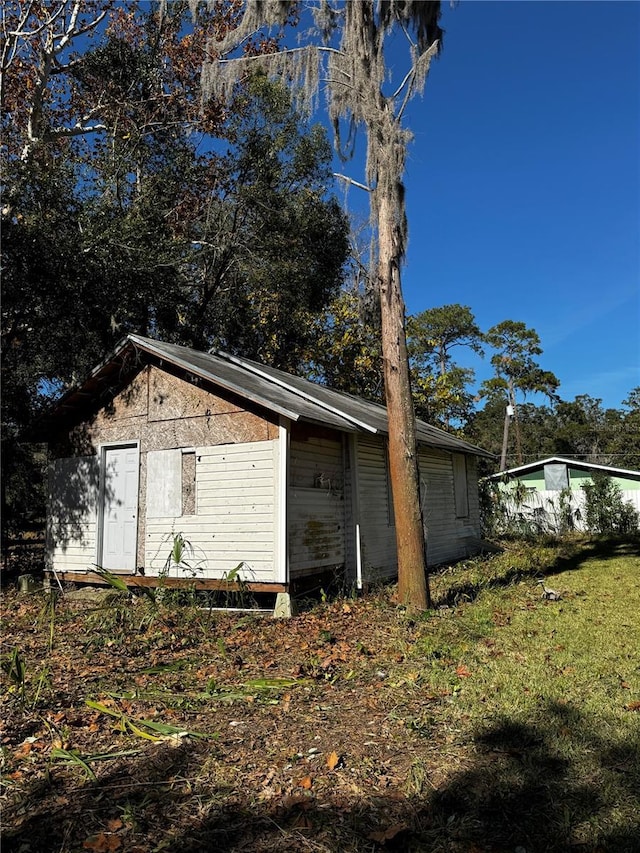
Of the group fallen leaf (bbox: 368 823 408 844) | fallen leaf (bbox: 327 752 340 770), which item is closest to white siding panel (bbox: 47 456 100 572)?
fallen leaf (bbox: 327 752 340 770)

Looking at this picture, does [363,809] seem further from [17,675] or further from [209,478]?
[209,478]

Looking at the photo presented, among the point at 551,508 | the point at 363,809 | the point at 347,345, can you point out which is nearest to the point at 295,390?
the point at 363,809

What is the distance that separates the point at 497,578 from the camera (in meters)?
12.2

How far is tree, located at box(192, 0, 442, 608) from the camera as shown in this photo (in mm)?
8531

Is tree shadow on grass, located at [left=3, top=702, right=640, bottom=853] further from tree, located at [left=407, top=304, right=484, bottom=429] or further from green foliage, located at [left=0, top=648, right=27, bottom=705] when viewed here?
tree, located at [left=407, top=304, right=484, bottom=429]

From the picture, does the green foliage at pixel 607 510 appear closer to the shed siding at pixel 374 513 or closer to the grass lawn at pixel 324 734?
the shed siding at pixel 374 513

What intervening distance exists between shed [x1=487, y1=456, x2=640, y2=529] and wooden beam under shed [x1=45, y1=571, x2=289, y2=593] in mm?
15650

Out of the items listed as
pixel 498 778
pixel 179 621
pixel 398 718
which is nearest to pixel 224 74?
pixel 179 621

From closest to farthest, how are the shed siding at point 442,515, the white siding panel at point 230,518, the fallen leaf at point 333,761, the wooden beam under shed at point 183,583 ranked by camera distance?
the fallen leaf at point 333,761
the wooden beam under shed at point 183,583
the white siding panel at point 230,518
the shed siding at point 442,515

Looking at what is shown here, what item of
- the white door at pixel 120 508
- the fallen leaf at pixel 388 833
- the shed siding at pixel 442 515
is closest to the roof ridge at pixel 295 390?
the white door at pixel 120 508

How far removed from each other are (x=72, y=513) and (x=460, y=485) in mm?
10427

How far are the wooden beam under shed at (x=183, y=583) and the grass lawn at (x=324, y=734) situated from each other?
1.10 metres

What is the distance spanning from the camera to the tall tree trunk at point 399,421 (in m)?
8.48

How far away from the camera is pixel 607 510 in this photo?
24.3m
